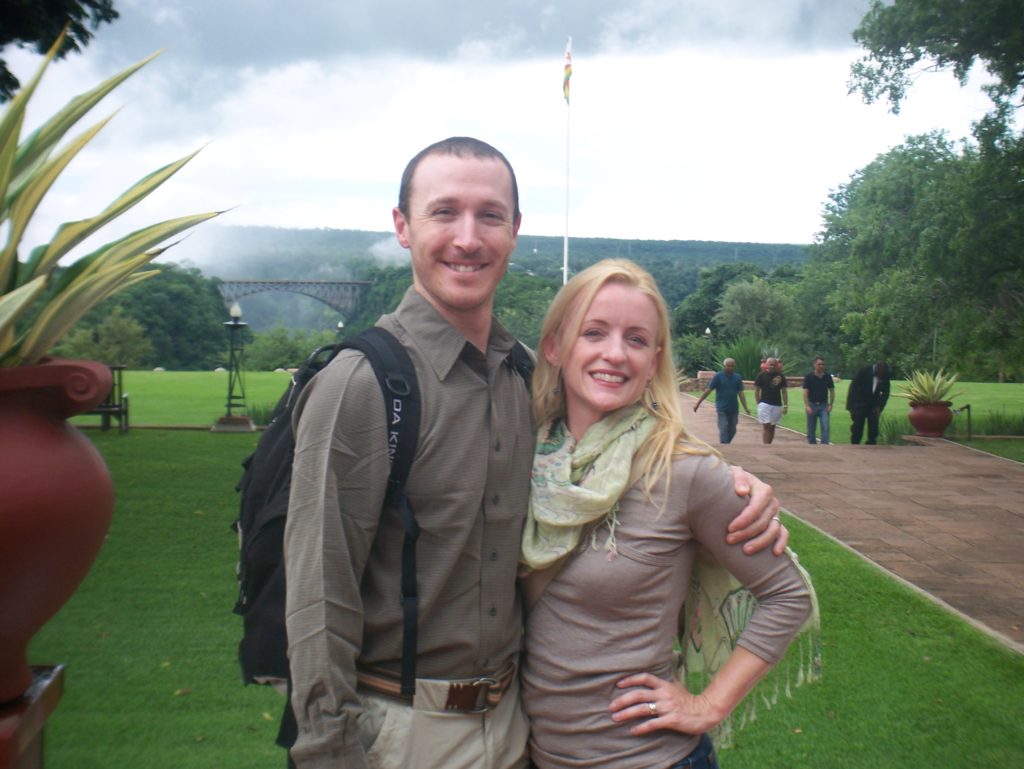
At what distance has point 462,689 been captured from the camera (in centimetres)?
179

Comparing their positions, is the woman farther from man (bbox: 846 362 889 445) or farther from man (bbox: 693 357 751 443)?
man (bbox: 846 362 889 445)

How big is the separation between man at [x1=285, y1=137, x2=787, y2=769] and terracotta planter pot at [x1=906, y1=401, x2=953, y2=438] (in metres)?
15.7

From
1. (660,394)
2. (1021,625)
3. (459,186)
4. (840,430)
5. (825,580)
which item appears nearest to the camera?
(459,186)

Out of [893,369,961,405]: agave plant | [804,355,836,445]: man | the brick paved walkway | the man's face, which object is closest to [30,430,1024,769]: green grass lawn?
the brick paved walkway

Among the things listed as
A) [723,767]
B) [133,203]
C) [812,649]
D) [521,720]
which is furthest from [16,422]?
[723,767]

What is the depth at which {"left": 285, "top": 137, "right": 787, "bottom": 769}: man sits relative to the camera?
1.64m

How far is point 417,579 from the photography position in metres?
1.73

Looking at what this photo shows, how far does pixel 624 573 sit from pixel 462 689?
38 centimetres

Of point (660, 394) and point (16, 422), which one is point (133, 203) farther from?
point (660, 394)

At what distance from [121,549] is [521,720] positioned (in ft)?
18.6

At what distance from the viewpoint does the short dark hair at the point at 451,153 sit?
1875 mm

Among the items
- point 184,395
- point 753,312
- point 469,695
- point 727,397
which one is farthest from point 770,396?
point 753,312

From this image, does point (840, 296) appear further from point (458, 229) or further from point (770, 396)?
point (458, 229)

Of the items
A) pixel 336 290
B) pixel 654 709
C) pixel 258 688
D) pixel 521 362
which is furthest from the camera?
pixel 336 290
